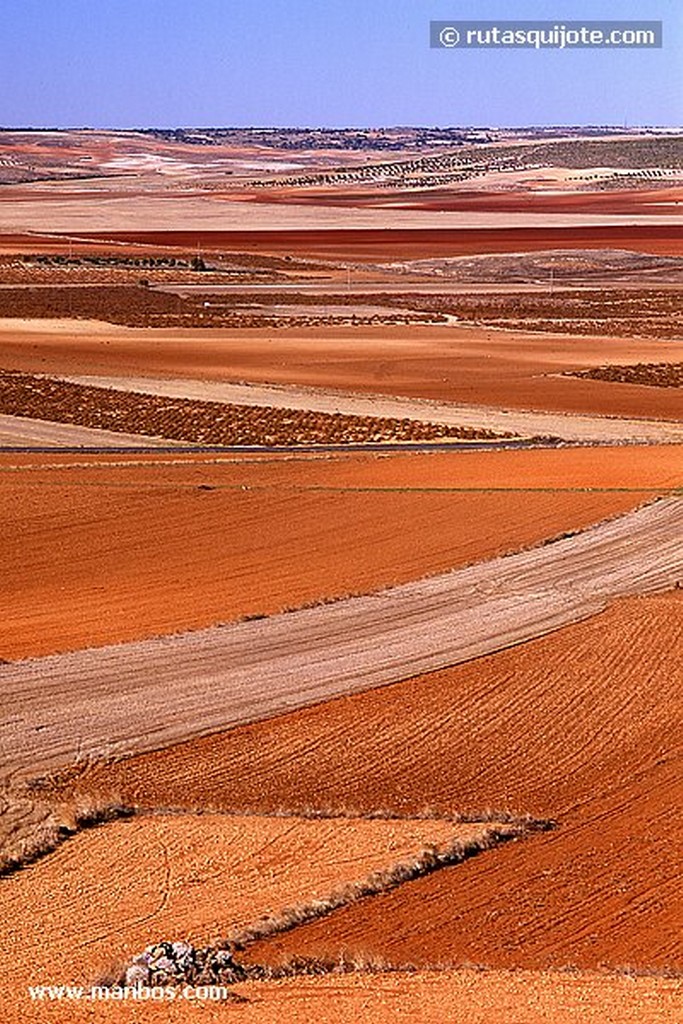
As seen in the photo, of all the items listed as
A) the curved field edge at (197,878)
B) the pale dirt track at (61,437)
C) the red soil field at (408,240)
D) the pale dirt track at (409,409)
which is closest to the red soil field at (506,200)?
the red soil field at (408,240)

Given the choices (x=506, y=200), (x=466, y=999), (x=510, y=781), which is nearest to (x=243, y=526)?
(x=510, y=781)

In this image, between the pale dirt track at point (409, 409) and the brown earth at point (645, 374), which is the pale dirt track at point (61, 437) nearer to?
the pale dirt track at point (409, 409)

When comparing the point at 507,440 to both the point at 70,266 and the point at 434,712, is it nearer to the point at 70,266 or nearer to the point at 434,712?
the point at 434,712

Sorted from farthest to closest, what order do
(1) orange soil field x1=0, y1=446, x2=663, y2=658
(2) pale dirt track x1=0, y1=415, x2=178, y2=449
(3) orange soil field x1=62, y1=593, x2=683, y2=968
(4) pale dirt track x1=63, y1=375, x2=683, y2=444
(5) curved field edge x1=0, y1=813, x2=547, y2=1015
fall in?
(4) pale dirt track x1=63, y1=375, x2=683, y2=444 < (2) pale dirt track x1=0, y1=415, x2=178, y2=449 < (1) orange soil field x1=0, y1=446, x2=663, y2=658 < (3) orange soil field x1=62, y1=593, x2=683, y2=968 < (5) curved field edge x1=0, y1=813, x2=547, y2=1015

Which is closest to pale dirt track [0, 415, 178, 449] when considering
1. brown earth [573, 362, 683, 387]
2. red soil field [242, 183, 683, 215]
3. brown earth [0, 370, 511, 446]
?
brown earth [0, 370, 511, 446]

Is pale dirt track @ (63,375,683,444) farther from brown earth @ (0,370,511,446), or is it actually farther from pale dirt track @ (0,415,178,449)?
pale dirt track @ (0,415,178,449)

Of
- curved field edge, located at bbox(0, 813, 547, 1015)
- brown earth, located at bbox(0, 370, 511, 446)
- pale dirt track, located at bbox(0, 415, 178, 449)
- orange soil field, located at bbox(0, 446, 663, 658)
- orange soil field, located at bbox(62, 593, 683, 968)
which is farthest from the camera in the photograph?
brown earth, located at bbox(0, 370, 511, 446)
